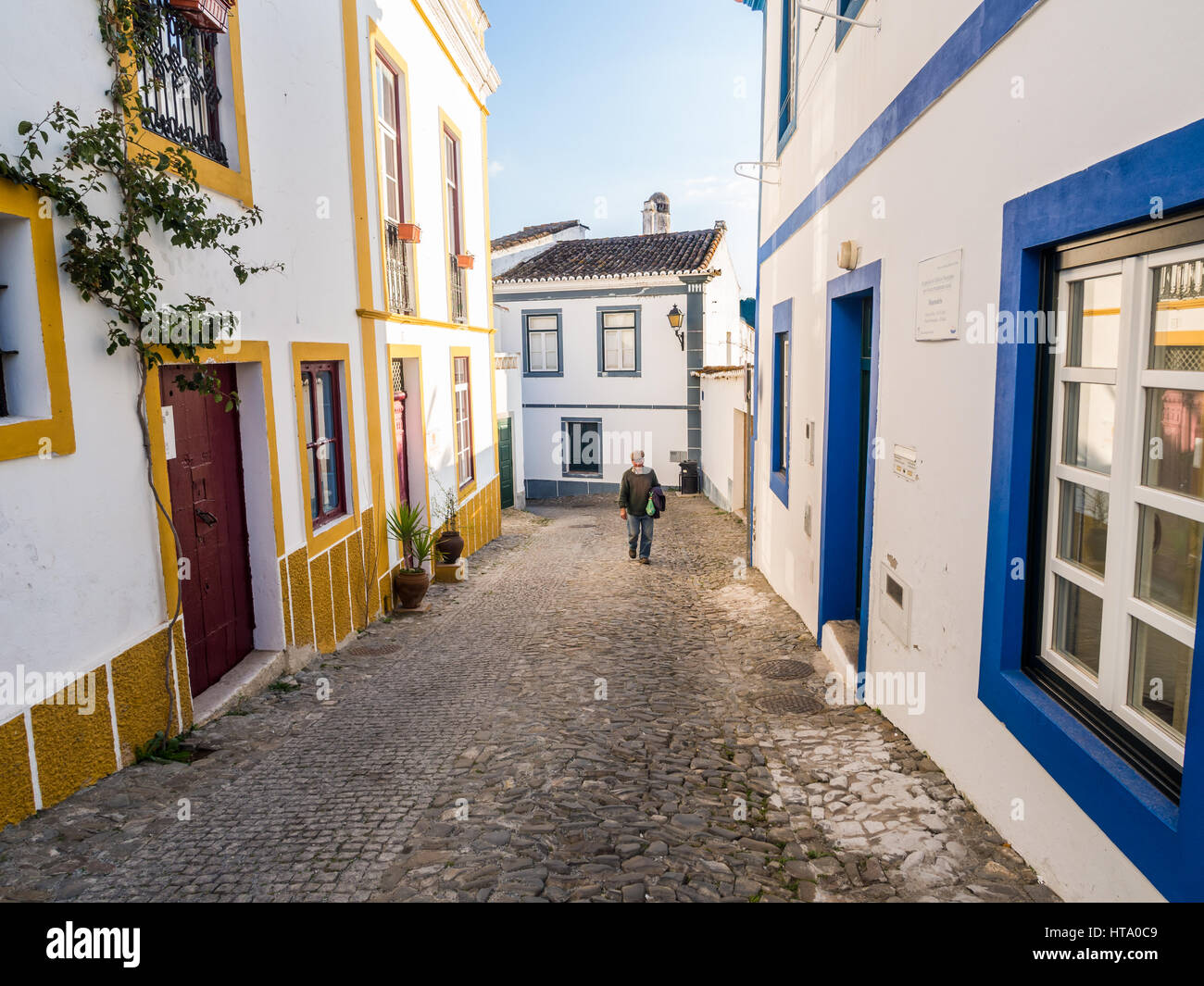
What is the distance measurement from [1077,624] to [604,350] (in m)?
20.1

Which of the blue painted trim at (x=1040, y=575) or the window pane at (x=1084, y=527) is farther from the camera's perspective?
the window pane at (x=1084, y=527)

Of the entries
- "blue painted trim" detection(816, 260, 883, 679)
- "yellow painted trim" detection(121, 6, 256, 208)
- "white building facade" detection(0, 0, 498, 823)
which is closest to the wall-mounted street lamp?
"white building facade" detection(0, 0, 498, 823)

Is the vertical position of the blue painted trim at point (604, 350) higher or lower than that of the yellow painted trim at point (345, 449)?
higher

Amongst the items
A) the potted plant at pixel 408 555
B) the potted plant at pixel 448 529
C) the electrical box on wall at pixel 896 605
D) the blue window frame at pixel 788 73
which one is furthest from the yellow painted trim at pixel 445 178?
the electrical box on wall at pixel 896 605

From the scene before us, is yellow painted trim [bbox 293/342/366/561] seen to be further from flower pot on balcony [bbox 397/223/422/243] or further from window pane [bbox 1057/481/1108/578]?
window pane [bbox 1057/481/1108/578]

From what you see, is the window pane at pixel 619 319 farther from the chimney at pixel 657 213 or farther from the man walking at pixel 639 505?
the man walking at pixel 639 505

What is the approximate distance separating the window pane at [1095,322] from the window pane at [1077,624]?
82 centimetres

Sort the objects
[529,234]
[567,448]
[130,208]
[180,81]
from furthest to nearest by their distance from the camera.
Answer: [529,234]
[567,448]
[180,81]
[130,208]

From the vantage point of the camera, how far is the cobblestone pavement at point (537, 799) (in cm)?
323

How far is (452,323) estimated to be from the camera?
11.8m

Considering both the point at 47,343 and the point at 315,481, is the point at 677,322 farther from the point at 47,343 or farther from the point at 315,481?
the point at 47,343

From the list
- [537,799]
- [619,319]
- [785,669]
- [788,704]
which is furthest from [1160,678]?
[619,319]

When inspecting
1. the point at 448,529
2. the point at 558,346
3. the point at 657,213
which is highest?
the point at 657,213

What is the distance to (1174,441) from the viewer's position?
2408mm
